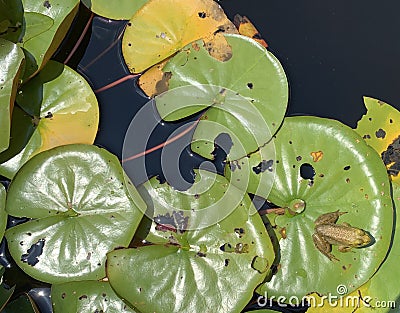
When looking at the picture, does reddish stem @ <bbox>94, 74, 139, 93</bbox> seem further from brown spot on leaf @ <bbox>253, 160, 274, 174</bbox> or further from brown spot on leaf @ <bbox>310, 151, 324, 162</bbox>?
brown spot on leaf @ <bbox>310, 151, 324, 162</bbox>

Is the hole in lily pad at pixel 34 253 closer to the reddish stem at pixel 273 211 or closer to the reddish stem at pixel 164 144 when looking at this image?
the reddish stem at pixel 164 144

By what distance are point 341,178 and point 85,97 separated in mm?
1001

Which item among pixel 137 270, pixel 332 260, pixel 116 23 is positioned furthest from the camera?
pixel 116 23

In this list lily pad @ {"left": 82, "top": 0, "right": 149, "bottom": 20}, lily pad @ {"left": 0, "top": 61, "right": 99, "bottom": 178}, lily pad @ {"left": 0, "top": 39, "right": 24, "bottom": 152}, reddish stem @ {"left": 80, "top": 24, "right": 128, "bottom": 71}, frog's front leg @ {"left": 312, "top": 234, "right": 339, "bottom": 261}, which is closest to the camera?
lily pad @ {"left": 0, "top": 39, "right": 24, "bottom": 152}

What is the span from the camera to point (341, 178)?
6.14 ft

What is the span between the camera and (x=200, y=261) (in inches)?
69.5

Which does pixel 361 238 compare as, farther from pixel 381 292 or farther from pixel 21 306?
pixel 21 306

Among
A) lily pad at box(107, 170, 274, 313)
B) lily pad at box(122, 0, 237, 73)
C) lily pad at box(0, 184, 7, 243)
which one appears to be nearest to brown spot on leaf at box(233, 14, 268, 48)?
lily pad at box(122, 0, 237, 73)

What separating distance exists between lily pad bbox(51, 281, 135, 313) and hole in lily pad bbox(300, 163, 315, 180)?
80cm

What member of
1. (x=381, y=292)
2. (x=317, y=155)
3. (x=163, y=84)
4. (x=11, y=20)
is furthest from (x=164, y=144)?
(x=381, y=292)

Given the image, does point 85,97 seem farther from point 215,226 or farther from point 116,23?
point 215,226

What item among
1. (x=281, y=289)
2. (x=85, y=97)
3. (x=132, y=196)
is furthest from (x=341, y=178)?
(x=85, y=97)

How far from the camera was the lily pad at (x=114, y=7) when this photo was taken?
2055 mm

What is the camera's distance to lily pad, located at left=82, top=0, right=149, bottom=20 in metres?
2.05
